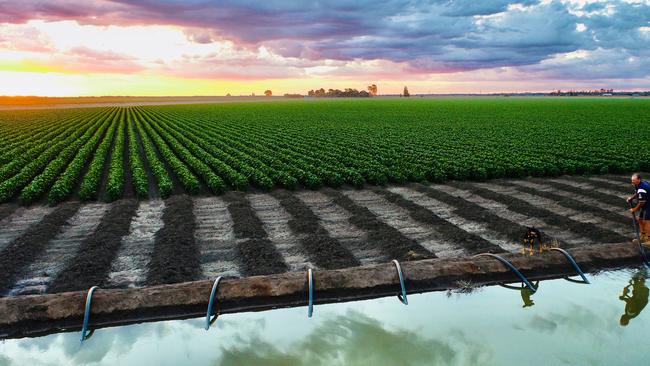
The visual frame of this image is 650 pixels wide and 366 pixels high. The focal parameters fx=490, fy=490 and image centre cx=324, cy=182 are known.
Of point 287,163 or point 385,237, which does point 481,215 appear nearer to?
point 385,237

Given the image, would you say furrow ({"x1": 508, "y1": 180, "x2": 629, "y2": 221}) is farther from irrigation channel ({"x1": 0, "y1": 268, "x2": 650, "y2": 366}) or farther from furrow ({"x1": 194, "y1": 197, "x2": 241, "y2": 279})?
furrow ({"x1": 194, "y1": 197, "x2": 241, "y2": 279})

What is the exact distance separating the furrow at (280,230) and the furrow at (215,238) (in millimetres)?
980

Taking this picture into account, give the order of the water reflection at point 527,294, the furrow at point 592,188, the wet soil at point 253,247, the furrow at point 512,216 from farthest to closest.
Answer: the furrow at point 592,188 → the furrow at point 512,216 → the wet soil at point 253,247 → the water reflection at point 527,294

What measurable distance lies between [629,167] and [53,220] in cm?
2373

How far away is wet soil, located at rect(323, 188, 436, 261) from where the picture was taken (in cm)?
1097

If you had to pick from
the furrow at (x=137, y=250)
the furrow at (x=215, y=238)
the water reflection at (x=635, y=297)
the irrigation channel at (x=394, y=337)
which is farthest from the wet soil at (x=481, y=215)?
the furrow at (x=137, y=250)

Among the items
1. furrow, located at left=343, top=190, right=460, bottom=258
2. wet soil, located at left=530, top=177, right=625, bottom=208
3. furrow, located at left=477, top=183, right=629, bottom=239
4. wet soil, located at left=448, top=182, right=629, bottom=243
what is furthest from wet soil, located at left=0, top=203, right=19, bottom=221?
wet soil, located at left=530, top=177, right=625, bottom=208

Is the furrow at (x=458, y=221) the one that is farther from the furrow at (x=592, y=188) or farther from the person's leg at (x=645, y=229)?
the furrow at (x=592, y=188)

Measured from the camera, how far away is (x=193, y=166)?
2270cm

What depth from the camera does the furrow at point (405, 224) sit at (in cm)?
1141

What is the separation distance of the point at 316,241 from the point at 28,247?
6.78 m

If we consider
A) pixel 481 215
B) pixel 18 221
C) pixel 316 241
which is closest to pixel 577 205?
pixel 481 215

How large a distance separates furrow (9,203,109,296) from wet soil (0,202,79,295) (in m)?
0.14

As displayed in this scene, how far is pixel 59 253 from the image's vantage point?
1138 cm
